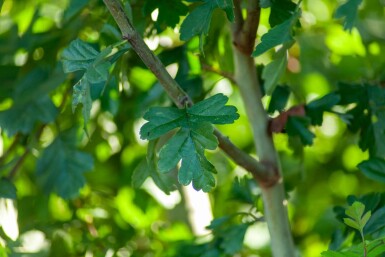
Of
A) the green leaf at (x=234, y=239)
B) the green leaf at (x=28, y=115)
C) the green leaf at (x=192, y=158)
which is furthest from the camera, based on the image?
the green leaf at (x=28, y=115)

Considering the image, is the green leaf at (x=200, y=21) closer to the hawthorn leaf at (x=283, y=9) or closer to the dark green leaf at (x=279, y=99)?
the hawthorn leaf at (x=283, y=9)

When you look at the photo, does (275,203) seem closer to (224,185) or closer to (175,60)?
(175,60)

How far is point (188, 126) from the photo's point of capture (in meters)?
0.58

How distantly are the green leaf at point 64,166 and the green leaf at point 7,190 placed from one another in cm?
9

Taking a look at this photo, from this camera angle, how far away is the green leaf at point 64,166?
91cm

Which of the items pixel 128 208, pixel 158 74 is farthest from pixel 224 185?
pixel 158 74

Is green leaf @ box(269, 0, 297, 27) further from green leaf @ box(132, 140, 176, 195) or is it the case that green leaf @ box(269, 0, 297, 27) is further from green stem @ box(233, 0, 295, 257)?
green leaf @ box(132, 140, 176, 195)

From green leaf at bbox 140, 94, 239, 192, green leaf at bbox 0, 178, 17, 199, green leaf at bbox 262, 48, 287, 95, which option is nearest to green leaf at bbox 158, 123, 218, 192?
green leaf at bbox 140, 94, 239, 192

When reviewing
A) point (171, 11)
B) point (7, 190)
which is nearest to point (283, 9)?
point (171, 11)

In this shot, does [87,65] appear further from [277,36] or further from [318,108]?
[318,108]

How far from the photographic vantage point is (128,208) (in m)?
1.15

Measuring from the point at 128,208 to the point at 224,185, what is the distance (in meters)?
0.15

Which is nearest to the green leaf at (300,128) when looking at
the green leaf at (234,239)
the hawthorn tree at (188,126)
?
the hawthorn tree at (188,126)

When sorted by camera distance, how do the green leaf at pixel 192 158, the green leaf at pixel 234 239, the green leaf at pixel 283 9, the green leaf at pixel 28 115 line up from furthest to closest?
the green leaf at pixel 28 115 → the green leaf at pixel 234 239 → the green leaf at pixel 283 9 → the green leaf at pixel 192 158
